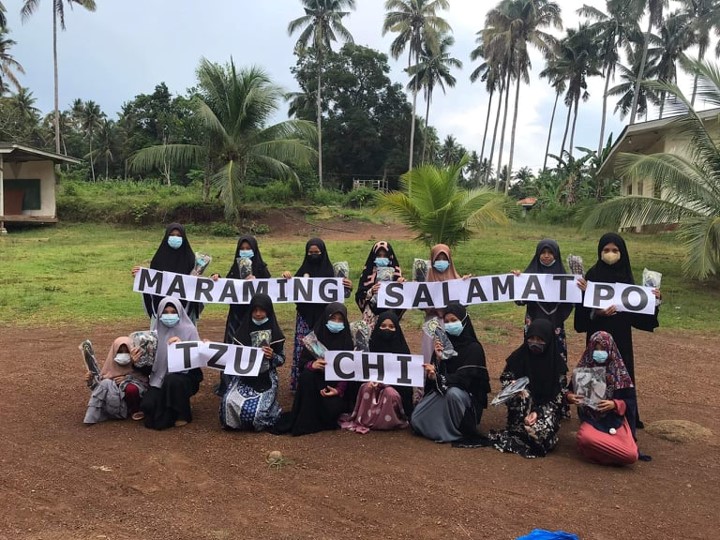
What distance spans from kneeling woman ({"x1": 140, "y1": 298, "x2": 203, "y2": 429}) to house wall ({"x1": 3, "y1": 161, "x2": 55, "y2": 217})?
2025cm

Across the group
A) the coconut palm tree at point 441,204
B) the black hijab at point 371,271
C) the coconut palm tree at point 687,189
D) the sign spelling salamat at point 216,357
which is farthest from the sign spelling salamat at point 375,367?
the coconut palm tree at point 687,189

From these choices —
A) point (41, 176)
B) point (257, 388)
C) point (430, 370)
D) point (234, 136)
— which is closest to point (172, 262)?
point (257, 388)

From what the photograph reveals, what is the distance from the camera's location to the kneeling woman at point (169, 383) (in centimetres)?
498

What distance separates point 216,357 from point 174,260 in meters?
1.58

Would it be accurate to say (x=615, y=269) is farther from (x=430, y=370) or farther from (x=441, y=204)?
(x=441, y=204)

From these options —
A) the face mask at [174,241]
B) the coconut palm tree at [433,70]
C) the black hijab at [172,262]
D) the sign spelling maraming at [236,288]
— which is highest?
the coconut palm tree at [433,70]

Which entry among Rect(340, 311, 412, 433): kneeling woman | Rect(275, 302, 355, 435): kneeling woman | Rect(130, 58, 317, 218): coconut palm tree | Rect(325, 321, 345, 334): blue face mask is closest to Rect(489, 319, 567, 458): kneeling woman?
Rect(340, 311, 412, 433): kneeling woman

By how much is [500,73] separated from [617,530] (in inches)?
1451

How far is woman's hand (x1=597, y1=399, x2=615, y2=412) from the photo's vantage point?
4.33m

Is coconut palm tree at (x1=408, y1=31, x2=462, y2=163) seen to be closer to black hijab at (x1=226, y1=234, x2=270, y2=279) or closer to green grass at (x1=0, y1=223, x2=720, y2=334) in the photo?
green grass at (x1=0, y1=223, x2=720, y2=334)

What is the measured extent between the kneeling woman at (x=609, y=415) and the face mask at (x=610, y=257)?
82cm

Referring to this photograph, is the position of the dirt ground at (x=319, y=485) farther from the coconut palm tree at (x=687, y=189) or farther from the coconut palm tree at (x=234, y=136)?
the coconut palm tree at (x=234, y=136)

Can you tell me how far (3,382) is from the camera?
20.5 ft

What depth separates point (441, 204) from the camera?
35.8ft
